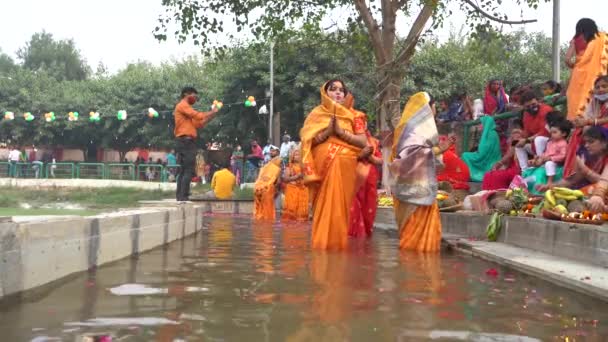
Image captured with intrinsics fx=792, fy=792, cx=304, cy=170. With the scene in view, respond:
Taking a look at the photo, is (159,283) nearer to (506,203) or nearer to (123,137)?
(506,203)

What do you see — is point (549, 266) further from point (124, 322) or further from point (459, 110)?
point (459, 110)

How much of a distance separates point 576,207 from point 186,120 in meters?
5.23

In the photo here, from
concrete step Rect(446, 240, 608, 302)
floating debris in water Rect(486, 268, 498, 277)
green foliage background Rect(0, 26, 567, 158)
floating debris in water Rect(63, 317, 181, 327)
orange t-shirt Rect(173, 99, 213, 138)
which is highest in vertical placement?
green foliage background Rect(0, 26, 567, 158)

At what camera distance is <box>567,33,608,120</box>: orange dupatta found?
9.55 meters

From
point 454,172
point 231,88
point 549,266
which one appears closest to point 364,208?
point 454,172

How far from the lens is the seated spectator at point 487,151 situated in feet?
41.3

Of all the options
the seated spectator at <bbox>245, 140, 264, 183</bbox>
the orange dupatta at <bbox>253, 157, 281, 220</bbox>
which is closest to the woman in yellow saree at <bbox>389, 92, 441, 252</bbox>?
the orange dupatta at <bbox>253, 157, 281, 220</bbox>

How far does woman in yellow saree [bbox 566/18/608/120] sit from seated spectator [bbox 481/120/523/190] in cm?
136

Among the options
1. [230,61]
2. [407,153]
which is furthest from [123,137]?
[407,153]

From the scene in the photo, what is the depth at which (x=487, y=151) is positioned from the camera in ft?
41.3

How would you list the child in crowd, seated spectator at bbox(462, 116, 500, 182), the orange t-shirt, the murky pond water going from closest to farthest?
the murky pond water, the child in crowd, the orange t-shirt, seated spectator at bbox(462, 116, 500, 182)

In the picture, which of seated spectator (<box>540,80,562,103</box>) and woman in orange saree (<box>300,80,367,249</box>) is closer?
woman in orange saree (<box>300,80,367,249</box>)

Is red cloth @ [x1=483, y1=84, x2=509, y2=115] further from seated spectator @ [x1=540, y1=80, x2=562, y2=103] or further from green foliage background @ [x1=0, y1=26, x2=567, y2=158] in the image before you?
green foliage background @ [x1=0, y1=26, x2=567, y2=158]

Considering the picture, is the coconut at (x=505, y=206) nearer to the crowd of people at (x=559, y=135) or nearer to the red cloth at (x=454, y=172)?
the crowd of people at (x=559, y=135)
